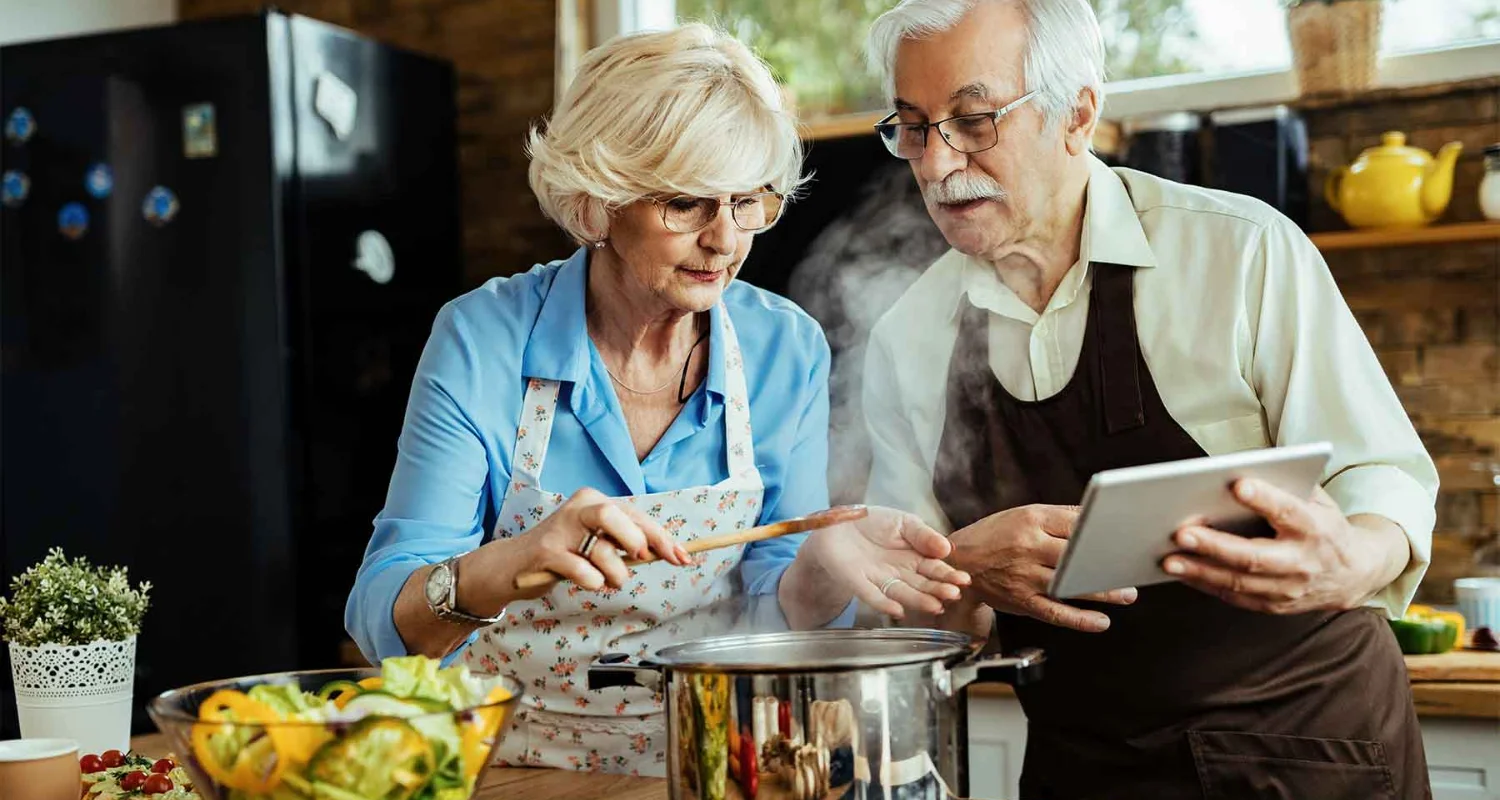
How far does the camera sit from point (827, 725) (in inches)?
42.3

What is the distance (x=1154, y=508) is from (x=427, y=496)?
Answer: 2.70 feet

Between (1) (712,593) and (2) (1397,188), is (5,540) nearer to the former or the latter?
(1) (712,593)

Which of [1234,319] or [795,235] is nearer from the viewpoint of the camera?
[1234,319]

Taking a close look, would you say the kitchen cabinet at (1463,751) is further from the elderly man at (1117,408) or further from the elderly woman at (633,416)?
the elderly woman at (633,416)

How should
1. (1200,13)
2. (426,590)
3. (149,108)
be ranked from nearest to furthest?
(426,590), (1200,13), (149,108)

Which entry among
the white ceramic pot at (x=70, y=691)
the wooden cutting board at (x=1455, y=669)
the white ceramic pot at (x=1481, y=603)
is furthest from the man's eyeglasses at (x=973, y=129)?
the white ceramic pot at (x=1481, y=603)

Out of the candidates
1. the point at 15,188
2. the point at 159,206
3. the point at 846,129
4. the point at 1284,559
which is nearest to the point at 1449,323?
the point at 846,129

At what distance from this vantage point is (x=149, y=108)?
3363 mm

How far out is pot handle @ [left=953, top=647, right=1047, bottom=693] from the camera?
111cm

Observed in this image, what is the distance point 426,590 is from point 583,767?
1.37 feet

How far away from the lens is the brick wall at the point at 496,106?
12.3ft

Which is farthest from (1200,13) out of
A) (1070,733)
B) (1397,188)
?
(1070,733)

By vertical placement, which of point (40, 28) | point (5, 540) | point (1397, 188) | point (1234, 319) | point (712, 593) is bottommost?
point (5, 540)

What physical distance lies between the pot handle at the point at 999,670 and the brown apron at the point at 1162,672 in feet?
1.95
